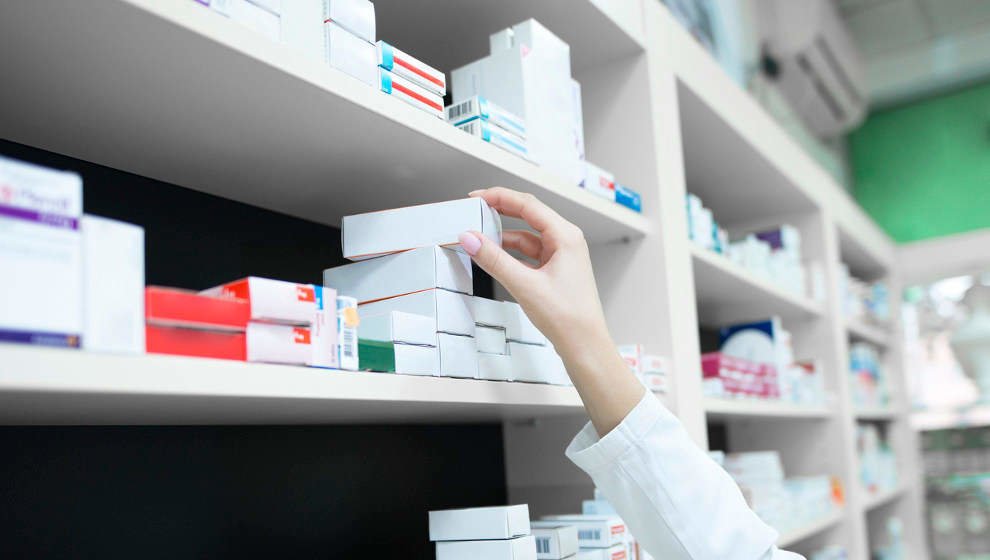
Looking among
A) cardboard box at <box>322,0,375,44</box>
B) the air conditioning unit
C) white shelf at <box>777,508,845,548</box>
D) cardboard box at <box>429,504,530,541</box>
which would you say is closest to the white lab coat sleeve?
cardboard box at <box>429,504,530,541</box>

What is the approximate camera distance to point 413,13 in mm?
1504

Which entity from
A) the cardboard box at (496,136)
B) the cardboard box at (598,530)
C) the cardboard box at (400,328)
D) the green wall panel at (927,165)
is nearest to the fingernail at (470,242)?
the cardboard box at (400,328)

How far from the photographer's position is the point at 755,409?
2.10 meters

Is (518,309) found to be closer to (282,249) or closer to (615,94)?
(282,249)

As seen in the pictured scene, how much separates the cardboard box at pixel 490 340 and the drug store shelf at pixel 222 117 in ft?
0.82

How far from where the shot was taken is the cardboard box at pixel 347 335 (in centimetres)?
92

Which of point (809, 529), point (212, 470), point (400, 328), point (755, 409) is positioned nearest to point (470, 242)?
point (400, 328)

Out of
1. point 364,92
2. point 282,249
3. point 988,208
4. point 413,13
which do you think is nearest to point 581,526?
point 282,249

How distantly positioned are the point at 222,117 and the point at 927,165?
16.2 ft

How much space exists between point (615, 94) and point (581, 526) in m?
0.93

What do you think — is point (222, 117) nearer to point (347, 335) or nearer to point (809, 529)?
point (347, 335)

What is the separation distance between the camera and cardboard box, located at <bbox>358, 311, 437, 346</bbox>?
3.32 feet

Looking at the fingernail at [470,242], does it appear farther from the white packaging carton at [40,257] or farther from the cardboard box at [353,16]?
the white packaging carton at [40,257]

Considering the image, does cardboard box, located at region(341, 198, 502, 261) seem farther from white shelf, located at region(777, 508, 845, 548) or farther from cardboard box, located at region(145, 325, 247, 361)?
white shelf, located at region(777, 508, 845, 548)
